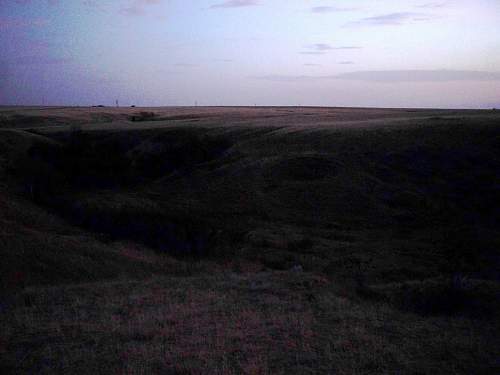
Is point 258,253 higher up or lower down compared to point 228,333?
lower down

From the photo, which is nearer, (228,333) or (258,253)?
(228,333)

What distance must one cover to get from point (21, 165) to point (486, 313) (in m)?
30.6

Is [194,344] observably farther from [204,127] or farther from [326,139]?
[204,127]

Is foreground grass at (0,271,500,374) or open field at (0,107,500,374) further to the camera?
open field at (0,107,500,374)

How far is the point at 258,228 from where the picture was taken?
77.4 ft

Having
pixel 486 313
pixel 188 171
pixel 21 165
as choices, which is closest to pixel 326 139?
pixel 188 171

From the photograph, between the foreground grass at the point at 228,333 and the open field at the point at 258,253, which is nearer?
the foreground grass at the point at 228,333

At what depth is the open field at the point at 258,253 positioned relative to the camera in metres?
8.04

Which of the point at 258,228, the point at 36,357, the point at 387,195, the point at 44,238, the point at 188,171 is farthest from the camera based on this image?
the point at 188,171

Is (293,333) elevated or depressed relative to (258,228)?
elevated

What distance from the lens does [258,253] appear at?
63.2ft

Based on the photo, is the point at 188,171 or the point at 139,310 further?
the point at 188,171

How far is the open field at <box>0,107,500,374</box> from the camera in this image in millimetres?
8039

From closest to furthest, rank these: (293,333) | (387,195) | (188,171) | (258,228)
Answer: (293,333) < (258,228) < (387,195) < (188,171)
